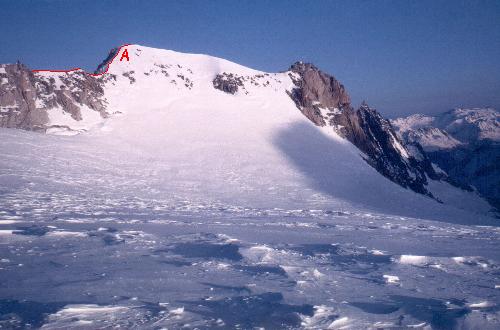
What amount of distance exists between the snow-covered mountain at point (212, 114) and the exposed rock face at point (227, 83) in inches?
4.7

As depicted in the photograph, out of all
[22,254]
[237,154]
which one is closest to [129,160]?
[237,154]

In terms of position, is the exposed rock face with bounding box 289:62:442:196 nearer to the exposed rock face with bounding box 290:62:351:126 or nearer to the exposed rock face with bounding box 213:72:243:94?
the exposed rock face with bounding box 290:62:351:126

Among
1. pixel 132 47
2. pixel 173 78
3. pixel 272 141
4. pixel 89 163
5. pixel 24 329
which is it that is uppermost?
pixel 132 47

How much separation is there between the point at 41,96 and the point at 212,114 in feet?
50.9

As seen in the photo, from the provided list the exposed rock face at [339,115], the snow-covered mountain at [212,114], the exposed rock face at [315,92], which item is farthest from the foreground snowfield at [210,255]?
the exposed rock face at [315,92]

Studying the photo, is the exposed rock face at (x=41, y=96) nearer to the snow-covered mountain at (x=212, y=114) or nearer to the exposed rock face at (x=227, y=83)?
the snow-covered mountain at (x=212, y=114)

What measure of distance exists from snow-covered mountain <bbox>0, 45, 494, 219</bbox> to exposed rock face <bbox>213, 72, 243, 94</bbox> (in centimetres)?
12

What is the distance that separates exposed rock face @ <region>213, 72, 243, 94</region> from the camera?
48.2 metres

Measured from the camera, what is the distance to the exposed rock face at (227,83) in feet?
158

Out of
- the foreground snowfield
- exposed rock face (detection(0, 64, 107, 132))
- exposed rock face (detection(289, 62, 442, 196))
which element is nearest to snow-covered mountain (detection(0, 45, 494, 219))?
exposed rock face (detection(0, 64, 107, 132))

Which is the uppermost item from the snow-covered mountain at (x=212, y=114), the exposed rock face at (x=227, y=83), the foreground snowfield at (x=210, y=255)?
the exposed rock face at (x=227, y=83)

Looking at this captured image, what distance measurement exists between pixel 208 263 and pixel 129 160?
21.8m

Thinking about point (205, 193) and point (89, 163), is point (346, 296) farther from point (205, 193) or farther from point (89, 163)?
point (89, 163)

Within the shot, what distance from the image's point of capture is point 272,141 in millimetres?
37844
